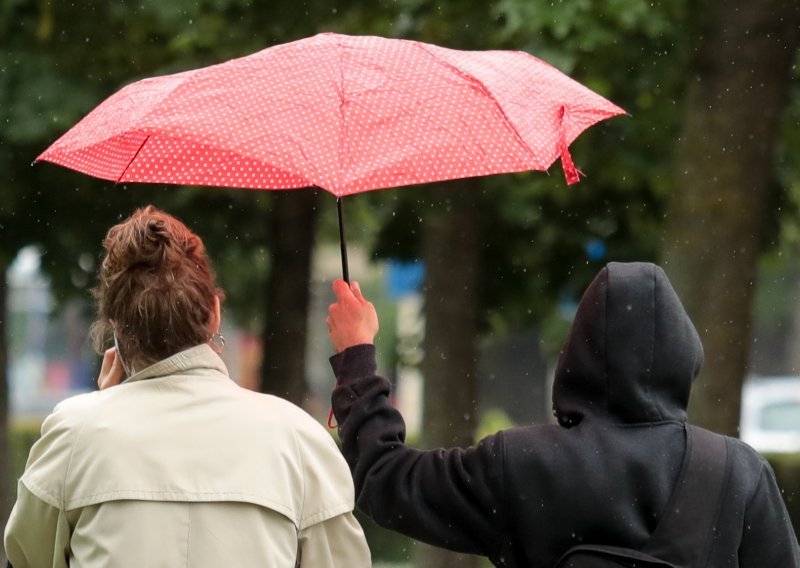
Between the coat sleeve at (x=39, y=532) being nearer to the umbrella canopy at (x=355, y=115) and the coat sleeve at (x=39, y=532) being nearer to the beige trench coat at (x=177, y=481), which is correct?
the beige trench coat at (x=177, y=481)

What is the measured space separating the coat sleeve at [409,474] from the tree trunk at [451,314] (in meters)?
6.45

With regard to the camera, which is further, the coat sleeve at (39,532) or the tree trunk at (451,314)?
the tree trunk at (451,314)

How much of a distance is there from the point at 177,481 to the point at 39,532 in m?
0.30

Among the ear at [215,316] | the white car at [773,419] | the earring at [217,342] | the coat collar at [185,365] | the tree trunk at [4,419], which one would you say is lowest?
the white car at [773,419]

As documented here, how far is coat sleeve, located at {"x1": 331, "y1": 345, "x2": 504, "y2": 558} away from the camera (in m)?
2.93

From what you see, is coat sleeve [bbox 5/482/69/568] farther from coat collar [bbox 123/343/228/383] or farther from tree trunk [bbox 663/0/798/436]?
tree trunk [bbox 663/0/798/436]

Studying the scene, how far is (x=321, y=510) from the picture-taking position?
294 cm

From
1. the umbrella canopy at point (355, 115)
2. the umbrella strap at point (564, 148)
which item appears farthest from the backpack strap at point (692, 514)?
the umbrella strap at point (564, 148)

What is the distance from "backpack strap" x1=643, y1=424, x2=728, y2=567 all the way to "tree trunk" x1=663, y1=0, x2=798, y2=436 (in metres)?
4.77

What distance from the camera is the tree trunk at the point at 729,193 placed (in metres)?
7.53

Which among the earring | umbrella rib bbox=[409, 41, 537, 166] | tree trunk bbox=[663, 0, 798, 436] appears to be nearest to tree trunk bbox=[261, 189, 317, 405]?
tree trunk bbox=[663, 0, 798, 436]

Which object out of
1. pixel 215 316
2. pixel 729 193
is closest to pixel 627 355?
pixel 215 316

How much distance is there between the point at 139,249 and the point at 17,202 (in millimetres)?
7236

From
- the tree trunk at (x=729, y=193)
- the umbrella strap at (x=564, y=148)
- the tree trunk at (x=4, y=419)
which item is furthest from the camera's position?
the tree trunk at (x=4, y=419)
